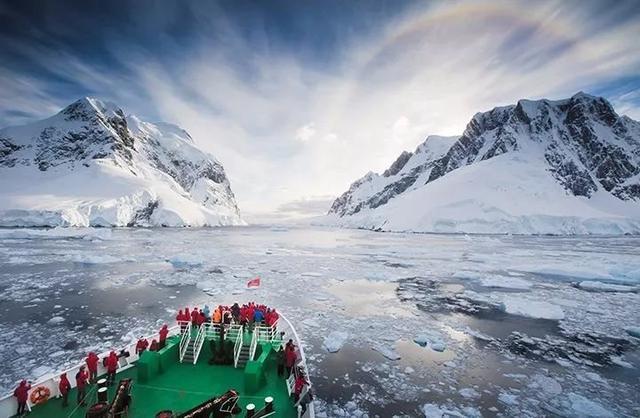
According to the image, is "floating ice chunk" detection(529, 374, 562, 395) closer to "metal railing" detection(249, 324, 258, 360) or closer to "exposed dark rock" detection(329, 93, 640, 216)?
"metal railing" detection(249, 324, 258, 360)

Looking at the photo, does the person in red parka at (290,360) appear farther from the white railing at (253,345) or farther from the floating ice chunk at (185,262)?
the floating ice chunk at (185,262)

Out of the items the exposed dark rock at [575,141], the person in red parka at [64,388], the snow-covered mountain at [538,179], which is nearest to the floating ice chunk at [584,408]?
the person in red parka at [64,388]

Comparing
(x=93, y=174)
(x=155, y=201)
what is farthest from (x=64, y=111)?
(x=155, y=201)

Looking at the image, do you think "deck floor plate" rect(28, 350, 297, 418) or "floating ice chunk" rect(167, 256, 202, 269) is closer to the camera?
"deck floor plate" rect(28, 350, 297, 418)

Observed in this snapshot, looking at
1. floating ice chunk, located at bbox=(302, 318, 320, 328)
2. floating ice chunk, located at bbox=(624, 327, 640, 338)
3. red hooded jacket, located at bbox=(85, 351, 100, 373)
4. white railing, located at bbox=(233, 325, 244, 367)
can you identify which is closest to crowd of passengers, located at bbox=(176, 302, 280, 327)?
white railing, located at bbox=(233, 325, 244, 367)

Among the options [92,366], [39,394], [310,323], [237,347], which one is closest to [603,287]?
[310,323]

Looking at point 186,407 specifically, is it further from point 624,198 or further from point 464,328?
point 624,198

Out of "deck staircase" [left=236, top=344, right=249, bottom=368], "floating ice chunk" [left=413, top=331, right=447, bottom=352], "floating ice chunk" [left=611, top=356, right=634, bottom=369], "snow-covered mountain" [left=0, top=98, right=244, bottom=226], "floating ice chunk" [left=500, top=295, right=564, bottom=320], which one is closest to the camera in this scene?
"deck staircase" [left=236, top=344, right=249, bottom=368]
